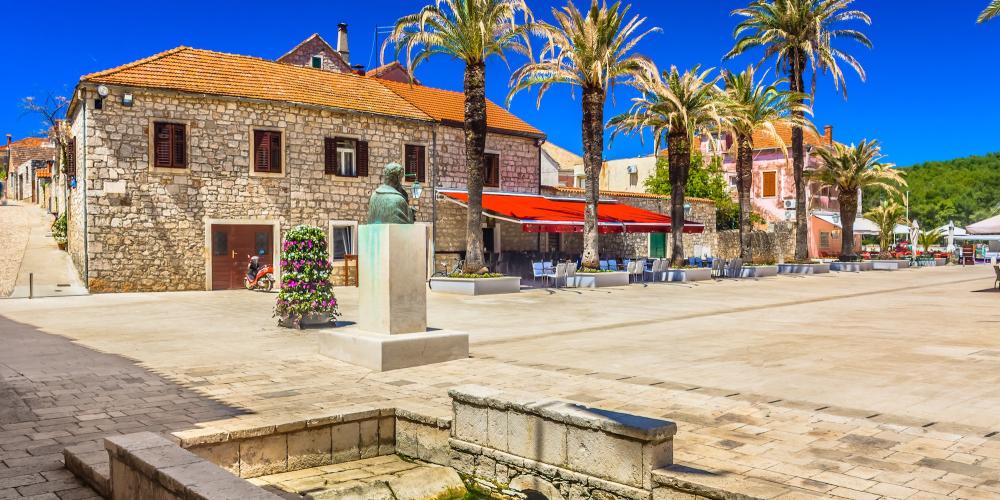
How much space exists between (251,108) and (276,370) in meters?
15.1

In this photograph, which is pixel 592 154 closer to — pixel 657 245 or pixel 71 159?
pixel 657 245

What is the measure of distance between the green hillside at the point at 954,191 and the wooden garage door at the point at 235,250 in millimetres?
60701

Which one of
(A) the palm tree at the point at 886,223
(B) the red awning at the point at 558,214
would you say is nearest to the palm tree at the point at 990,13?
(B) the red awning at the point at 558,214

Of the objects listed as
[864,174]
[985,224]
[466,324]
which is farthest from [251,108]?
[864,174]

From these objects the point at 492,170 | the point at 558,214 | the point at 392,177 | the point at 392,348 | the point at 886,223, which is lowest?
the point at 392,348

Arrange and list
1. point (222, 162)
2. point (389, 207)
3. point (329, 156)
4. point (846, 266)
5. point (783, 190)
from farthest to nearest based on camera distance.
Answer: point (783, 190)
point (846, 266)
point (329, 156)
point (222, 162)
point (389, 207)

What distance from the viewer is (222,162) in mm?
21281

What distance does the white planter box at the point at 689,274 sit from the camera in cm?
2556

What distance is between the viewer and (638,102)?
85.3ft

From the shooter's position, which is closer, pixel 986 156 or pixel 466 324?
pixel 466 324

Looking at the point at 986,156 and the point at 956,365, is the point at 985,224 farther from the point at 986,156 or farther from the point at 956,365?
the point at 986,156

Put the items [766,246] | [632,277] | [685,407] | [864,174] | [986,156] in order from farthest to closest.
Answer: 1. [986,156]
2. [766,246]
3. [864,174]
4. [632,277]
5. [685,407]

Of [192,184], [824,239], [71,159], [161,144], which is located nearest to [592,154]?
[192,184]

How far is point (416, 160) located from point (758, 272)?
1408cm
